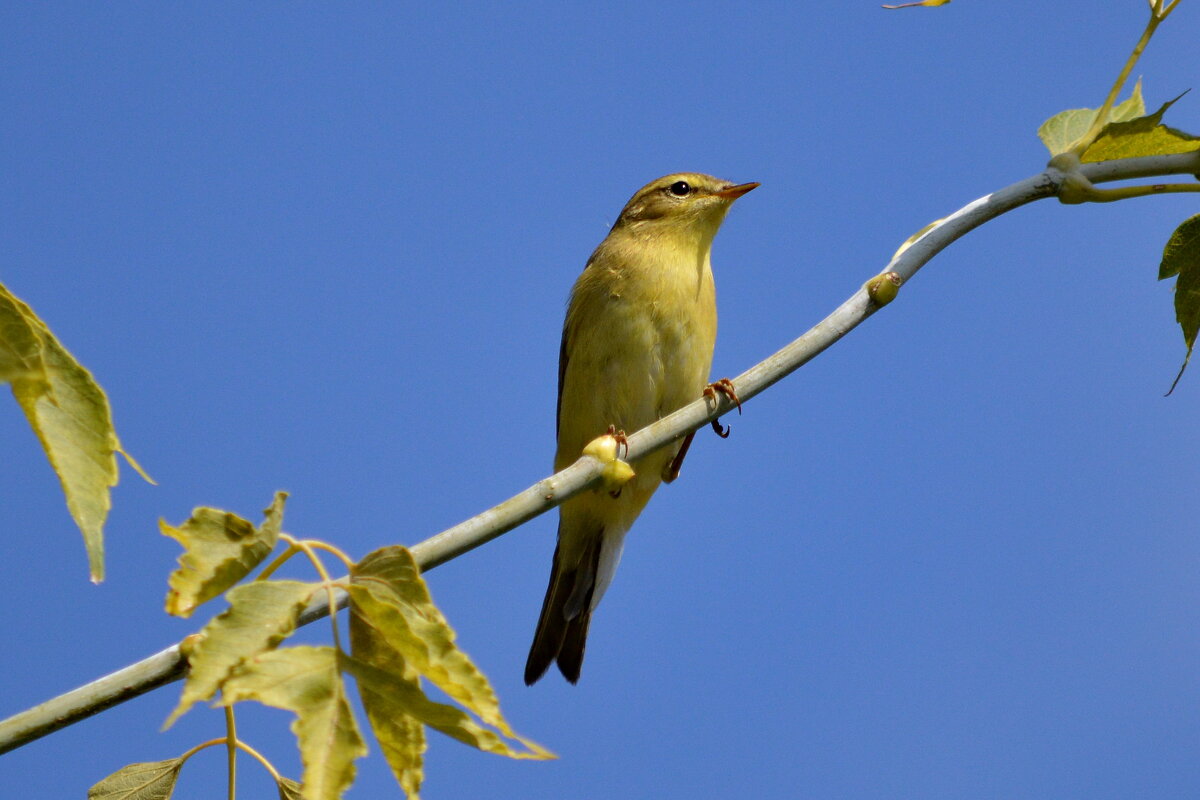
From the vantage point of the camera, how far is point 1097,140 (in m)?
2.29

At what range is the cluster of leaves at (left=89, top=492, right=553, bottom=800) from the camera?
136cm

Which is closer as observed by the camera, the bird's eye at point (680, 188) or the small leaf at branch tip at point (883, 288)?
the small leaf at branch tip at point (883, 288)

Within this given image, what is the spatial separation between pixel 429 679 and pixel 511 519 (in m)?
0.29

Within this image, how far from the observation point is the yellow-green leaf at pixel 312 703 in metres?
1.35

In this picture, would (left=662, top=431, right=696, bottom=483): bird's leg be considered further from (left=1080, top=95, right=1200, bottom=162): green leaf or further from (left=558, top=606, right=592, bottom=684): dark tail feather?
(left=1080, top=95, right=1200, bottom=162): green leaf

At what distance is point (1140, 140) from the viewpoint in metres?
2.29

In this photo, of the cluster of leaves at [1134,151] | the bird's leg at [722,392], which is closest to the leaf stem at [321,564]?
the bird's leg at [722,392]

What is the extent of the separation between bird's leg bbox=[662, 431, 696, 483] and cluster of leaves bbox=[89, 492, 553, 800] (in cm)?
375

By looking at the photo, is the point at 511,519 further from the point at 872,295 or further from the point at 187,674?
the point at 872,295

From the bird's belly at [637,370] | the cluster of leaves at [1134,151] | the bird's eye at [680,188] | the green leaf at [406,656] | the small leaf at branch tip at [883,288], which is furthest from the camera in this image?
the bird's eye at [680,188]

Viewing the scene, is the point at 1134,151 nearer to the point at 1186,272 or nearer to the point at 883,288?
the point at 1186,272

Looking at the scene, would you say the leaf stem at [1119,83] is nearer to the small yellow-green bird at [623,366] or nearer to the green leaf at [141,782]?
the green leaf at [141,782]

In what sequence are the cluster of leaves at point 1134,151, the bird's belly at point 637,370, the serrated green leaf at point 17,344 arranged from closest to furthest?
the serrated green leaf at point 17,344
the cluster of leaves at point 1134,151
the bird's belly at point 637,370

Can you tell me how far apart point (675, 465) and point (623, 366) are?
1.81 feet
